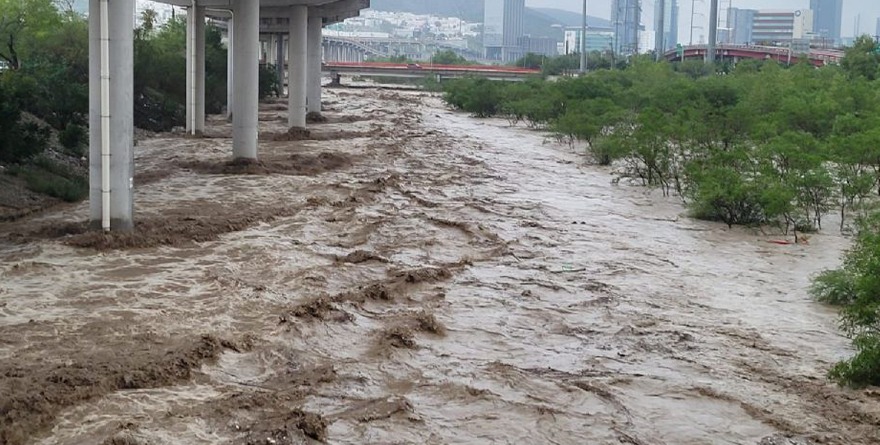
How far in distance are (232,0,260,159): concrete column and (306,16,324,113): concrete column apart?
22.4 meters

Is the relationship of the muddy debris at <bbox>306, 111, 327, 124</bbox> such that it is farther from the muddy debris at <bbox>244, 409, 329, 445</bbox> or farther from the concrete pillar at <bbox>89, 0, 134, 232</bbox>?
the muddy debris at <bbox>244, 409, 329, 445</bbox>

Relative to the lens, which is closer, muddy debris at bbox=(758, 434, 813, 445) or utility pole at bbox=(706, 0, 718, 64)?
muddy debris at bbox=(758, 434, 813, 445)

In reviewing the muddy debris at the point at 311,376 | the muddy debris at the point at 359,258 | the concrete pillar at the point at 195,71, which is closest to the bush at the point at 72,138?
the concrete pillar at the point at 195,71

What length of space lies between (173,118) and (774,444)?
136 ft

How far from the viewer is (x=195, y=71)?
1750 inches

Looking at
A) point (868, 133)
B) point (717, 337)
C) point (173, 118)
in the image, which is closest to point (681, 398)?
point (717, 337)

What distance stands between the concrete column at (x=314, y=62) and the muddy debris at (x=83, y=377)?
45770mm

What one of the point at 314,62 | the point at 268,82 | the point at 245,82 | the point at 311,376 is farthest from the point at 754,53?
the point at 311,376

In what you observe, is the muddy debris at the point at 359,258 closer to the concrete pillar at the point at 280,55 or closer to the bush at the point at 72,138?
the bush at the point at 72,138

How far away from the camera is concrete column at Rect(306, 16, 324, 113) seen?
57.1 metres

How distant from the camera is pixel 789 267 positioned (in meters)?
19.3

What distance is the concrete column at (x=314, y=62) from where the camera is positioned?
57.1m

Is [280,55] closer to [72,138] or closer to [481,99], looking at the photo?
[481,99]

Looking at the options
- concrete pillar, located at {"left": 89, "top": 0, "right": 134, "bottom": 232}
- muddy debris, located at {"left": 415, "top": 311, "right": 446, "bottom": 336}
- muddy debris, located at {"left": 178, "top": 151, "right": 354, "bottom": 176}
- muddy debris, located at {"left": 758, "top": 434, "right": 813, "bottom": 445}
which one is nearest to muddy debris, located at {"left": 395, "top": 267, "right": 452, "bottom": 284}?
muddy debris, located at {"left": 415, "top": 311, "right": 446, "bottom": 336}
